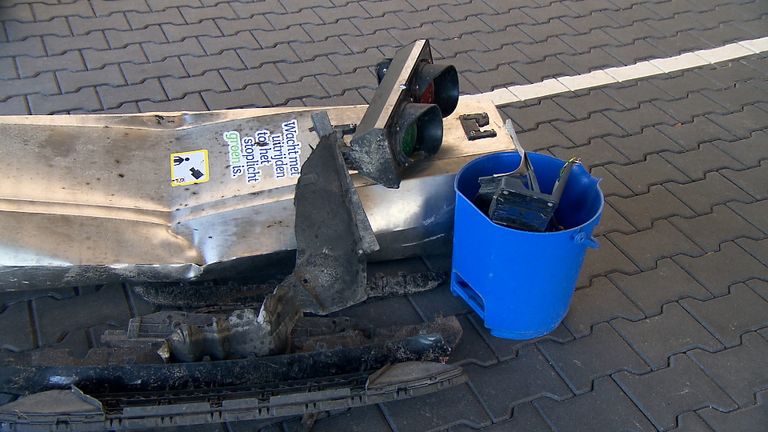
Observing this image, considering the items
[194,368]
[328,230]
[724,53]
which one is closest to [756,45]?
[724,53]

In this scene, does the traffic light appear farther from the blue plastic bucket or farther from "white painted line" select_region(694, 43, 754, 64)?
"white painted line" select_region(694, 43, 754, 64)

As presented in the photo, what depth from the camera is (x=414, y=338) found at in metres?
2.13

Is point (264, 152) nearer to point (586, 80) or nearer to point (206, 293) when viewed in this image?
point (206, 293)

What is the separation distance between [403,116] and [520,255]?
551 mm

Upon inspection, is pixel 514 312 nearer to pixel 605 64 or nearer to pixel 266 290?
pixel 266 290

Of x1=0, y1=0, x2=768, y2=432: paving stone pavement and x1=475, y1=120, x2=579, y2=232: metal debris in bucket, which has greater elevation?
x1=475, y1=120, x2=579, y2=232: metal debris in bucket

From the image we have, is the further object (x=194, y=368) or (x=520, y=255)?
(x=520, y=255)

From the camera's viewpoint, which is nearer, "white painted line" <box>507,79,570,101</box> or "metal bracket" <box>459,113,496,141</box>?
"metal bracket" <box>459,113,496,141</box>

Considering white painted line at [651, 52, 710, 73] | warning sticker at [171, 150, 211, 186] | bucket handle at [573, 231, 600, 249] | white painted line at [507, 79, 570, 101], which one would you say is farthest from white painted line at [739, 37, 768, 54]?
warning sticker at [171, 150, 211, 186]

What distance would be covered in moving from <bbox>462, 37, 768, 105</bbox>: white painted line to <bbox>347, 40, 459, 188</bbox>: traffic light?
1162 mm

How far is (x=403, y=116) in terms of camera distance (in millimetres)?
2174

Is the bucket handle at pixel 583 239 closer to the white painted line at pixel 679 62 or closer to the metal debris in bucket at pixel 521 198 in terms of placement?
the metal debris in bucket at pixel 521 198

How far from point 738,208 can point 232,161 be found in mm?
2118

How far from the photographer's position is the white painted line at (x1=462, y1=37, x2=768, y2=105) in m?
3.67
